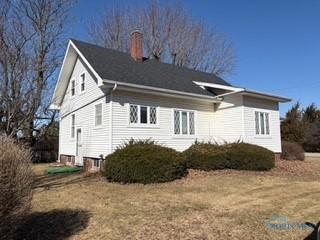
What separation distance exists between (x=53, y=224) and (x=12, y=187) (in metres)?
2.09

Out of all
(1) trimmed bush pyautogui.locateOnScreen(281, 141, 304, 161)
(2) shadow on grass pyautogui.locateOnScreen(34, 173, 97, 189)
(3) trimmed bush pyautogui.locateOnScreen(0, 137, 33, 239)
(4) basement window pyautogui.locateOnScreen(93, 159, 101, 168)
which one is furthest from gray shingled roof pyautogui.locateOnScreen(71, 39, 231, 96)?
(3) trimmed bush pyautogui.locateOnScreen(0, 137, 33, 239)

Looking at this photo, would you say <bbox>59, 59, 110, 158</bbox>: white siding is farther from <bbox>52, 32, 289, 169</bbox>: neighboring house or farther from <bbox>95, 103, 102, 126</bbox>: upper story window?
<bbox>95, 103, 102, 126</bbox>: upper story window

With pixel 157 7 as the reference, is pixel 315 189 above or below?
below

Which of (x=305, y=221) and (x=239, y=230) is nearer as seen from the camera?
(x=239, y=230)

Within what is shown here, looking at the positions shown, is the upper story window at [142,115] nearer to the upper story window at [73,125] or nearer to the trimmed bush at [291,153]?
the upper story window at [73,125]

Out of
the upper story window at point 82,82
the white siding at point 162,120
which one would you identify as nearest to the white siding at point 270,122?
the white siding at point 162,120

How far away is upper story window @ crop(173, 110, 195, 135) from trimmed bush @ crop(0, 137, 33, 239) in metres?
10.8

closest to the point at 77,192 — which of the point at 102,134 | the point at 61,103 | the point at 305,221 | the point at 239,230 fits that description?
the point at 102,134

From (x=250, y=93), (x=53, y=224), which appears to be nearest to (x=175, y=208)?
(x=53, y=224)

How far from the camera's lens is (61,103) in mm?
20094

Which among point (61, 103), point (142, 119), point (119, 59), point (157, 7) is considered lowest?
point (142, 119)

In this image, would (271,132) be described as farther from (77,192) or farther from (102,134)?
(77,192)

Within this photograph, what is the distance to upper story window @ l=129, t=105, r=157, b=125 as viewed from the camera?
538 inches

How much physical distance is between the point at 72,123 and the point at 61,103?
118 inches
